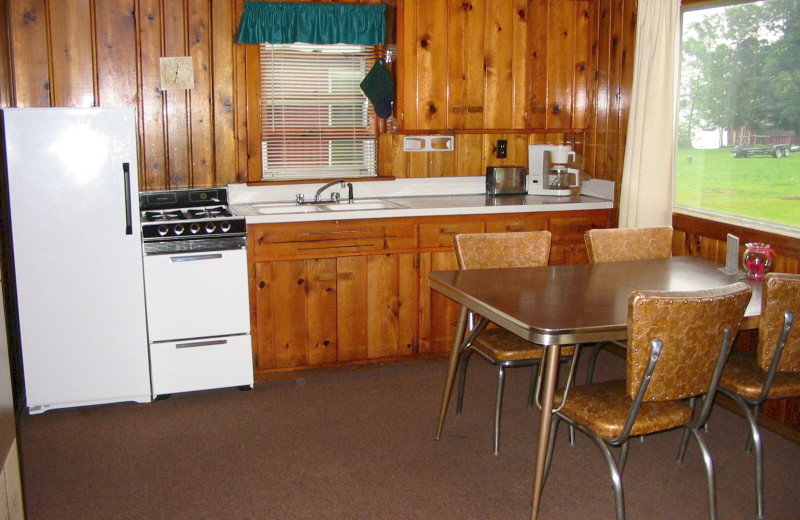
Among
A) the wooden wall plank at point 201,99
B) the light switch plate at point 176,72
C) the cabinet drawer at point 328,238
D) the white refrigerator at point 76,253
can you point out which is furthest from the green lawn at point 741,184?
the white refrigerator at point 76,253

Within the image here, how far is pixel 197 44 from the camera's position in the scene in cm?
424

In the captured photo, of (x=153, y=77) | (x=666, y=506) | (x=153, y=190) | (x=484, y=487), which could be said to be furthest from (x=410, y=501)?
(x=153, y=77)

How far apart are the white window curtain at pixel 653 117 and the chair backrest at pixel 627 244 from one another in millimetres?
594

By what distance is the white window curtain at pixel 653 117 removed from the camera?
404cm

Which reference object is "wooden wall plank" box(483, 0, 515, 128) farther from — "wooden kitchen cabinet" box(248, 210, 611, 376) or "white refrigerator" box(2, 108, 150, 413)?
"white refrigerator" box(2, 108, 150, 413)

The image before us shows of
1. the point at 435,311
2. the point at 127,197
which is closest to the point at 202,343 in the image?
the point at 127,197

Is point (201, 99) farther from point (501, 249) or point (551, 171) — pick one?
point (551, 171)

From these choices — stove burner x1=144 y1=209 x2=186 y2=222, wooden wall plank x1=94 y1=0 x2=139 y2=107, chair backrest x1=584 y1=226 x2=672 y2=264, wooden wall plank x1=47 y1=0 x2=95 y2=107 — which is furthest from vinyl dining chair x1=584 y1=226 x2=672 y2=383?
wooden wall plank x1=47 y1=0 x2=95 y2=107

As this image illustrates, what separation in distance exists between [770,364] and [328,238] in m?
2.27

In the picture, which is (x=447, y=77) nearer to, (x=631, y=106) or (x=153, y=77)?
(x=631, y=106)

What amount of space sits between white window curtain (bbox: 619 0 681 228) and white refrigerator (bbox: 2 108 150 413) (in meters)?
2.62

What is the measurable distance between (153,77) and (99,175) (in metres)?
0.91

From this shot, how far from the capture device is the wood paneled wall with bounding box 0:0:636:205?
13.2 ft

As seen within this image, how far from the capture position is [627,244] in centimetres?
356
